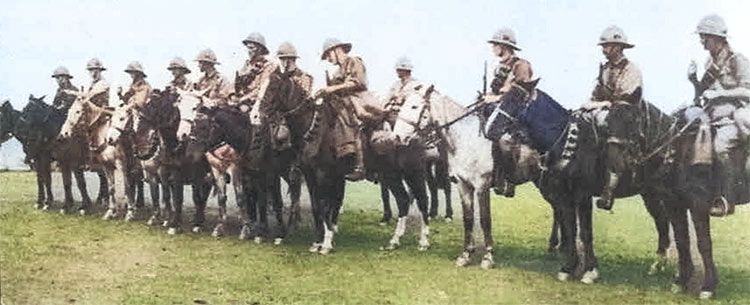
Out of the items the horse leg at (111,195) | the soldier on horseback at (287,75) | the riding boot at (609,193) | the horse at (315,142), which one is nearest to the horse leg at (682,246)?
the riding boot at (609,193)

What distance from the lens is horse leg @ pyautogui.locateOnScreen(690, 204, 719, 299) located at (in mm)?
7805

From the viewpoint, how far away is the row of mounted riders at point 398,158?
8.01 meters

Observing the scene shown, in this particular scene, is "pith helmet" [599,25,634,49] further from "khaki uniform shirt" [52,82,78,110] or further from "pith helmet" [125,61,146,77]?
"khaki uniform shirt" [52,82,78,110]

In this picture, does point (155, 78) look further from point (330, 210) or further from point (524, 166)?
point (524, 166)

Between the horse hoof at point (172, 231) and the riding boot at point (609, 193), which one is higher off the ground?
the riding boot at point (609, 193)

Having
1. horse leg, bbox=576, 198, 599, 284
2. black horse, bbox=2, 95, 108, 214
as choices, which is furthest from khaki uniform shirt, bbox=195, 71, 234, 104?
horse leg, bbox=576, 198, 599, 284

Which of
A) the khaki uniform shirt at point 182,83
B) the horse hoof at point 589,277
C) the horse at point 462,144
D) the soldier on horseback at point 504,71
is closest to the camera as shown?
the horse hoof at point 589,277

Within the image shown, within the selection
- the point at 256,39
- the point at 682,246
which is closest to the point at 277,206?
the point at 256,39

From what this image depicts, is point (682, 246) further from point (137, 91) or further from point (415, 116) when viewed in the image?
point (137, 91)

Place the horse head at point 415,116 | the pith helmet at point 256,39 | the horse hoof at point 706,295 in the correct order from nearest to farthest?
the horse hoof at point 706,295 → the horse head at point 415,116 → the pith helmet at point 256,39

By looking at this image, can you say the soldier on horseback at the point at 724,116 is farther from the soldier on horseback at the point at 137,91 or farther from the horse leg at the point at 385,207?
the soldier on horseback at the point at 137,91

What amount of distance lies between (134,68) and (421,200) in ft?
11.6

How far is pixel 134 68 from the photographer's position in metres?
10.8

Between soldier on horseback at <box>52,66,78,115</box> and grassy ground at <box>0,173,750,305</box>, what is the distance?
49.0 inches
